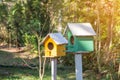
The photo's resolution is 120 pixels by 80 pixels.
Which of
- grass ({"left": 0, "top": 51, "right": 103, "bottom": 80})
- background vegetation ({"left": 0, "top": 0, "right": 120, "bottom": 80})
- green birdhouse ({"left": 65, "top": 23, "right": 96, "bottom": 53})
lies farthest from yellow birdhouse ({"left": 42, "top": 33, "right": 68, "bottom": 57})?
grass ({"left": 0, "top": 51, "right": 103, "bottom": 80})

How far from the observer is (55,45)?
5891 mm

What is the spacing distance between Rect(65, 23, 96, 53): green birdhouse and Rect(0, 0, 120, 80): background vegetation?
1.84 meters

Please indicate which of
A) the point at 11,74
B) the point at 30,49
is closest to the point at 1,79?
the point at 11,74

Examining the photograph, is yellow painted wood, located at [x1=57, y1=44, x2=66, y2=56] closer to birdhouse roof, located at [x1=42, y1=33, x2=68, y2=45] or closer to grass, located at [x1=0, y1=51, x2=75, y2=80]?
birdhouse roof, located at [x1=42, y1=33, x2=68, y2=45]

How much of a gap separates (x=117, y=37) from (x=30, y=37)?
4.20m

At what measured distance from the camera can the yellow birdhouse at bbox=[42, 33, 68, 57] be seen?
19.2 feet

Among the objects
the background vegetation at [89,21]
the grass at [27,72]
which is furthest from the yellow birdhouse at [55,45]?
the grass at [27,72]

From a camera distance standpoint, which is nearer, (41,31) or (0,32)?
(41,31)

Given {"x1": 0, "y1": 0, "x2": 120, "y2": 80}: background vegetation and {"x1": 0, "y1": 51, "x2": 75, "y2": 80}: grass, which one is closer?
{"x1": 0, "y1": 0, "x2": 120, "y2": 80}: background vegetation

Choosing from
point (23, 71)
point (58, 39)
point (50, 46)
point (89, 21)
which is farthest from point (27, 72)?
point (58, 39)

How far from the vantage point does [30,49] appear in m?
12.8

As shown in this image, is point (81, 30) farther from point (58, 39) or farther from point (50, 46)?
point (50, 46)

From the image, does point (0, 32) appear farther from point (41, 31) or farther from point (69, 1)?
point (69, 1)

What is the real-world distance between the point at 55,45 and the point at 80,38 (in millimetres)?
504
